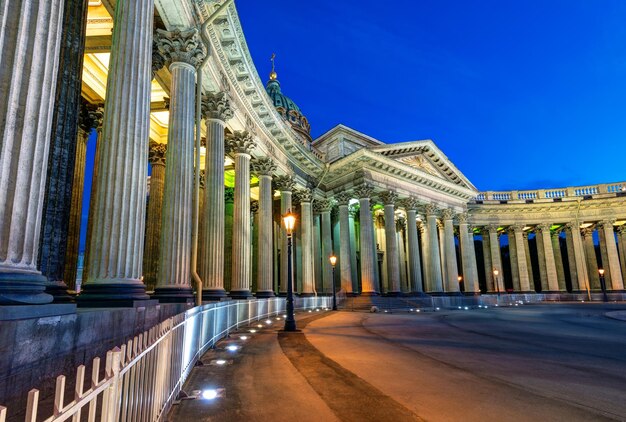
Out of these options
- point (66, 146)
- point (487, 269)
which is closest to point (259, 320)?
point (66, 146)

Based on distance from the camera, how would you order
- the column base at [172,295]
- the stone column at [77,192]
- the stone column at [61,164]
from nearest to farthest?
1. the stone column at [61,164]
2. the column base at [172,295]
3. the stone column at [77,192]

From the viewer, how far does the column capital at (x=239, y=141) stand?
71.0ft

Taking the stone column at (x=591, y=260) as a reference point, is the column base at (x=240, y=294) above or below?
below

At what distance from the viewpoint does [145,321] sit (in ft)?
26.9

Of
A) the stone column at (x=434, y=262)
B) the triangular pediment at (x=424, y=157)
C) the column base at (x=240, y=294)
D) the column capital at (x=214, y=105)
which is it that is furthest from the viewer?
the stone column at (x=434, y=262)

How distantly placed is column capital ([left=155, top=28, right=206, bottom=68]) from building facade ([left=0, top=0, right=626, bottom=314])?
0.05 metres

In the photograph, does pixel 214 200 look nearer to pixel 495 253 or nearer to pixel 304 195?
pixel 304 195

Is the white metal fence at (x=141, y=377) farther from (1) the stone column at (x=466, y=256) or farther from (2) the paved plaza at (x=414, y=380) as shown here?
(1) the stone column at (x=466, y=256)

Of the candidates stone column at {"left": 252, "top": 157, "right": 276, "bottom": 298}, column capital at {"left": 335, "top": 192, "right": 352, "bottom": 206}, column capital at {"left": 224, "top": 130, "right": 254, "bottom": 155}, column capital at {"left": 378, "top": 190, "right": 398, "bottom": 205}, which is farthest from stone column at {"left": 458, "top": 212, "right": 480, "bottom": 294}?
column capital at {"left": 224, "top": 130, "right": 254, "bottom": 155}

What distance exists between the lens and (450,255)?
138ft

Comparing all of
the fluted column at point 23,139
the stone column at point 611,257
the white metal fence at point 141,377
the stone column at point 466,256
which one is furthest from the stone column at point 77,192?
the stone column at point 611,257

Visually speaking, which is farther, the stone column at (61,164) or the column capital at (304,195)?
the column capital at (304,195)

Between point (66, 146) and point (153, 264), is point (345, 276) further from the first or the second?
point (66, 146)

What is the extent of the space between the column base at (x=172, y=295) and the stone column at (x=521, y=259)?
46542mm
